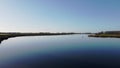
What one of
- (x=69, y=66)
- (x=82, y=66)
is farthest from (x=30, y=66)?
(x=82, y=66)

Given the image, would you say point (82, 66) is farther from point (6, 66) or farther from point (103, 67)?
point (6, 66)

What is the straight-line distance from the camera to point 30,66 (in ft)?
65.7

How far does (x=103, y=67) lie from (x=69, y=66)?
444cm

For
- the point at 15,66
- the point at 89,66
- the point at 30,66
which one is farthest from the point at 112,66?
the point at 15,66

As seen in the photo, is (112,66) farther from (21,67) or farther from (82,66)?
(21,67)

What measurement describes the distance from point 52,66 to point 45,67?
3.39ft

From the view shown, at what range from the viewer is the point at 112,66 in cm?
1953

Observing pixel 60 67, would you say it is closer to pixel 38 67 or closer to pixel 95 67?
pixel 38 67

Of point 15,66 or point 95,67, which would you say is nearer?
point 95,67

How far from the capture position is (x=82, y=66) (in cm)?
1955

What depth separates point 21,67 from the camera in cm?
1955

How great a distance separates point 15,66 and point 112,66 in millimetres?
13218

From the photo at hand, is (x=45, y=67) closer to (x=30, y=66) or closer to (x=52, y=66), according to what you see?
(x=52, y=66)

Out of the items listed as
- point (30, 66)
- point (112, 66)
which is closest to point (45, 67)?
point (30, 66)
